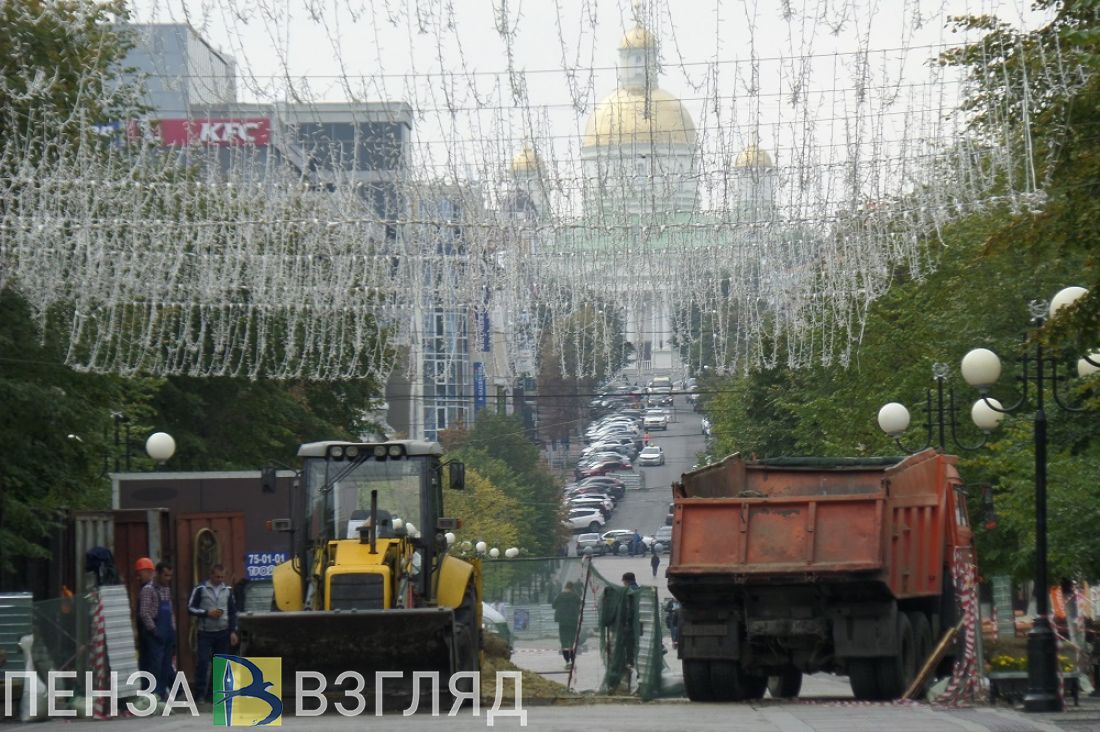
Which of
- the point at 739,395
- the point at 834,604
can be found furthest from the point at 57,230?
the point at 739,395

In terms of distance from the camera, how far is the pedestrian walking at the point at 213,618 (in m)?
21.0

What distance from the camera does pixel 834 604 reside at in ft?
62.9

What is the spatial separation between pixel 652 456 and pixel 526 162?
299 ft

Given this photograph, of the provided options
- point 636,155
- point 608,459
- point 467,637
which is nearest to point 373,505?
point 467,637

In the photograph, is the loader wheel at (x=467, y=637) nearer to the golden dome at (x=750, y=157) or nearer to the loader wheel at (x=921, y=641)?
the loader wheel at (x=921, y=641)

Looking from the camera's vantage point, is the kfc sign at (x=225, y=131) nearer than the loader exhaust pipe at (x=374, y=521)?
No

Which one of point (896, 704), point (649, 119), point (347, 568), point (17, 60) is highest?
point (17, 60)

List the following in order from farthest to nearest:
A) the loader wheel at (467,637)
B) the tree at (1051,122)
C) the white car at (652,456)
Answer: the white car at (652,456), the tree at (1051,122), the loader wheel at (467,637)

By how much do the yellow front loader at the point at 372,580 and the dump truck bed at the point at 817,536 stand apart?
2.42m

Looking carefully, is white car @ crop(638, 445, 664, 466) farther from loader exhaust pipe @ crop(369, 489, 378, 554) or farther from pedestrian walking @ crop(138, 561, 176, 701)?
loader exhaust pipe @ crop(369, 489, 378, 554)

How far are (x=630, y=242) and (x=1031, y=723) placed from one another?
27.7 feet

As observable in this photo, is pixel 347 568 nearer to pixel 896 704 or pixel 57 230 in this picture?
pixel 896 704

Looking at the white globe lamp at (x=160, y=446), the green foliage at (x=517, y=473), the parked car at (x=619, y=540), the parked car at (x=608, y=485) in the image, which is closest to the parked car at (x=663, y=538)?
the parked car at (x=619, y=540)

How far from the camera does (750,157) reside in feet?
69.7
